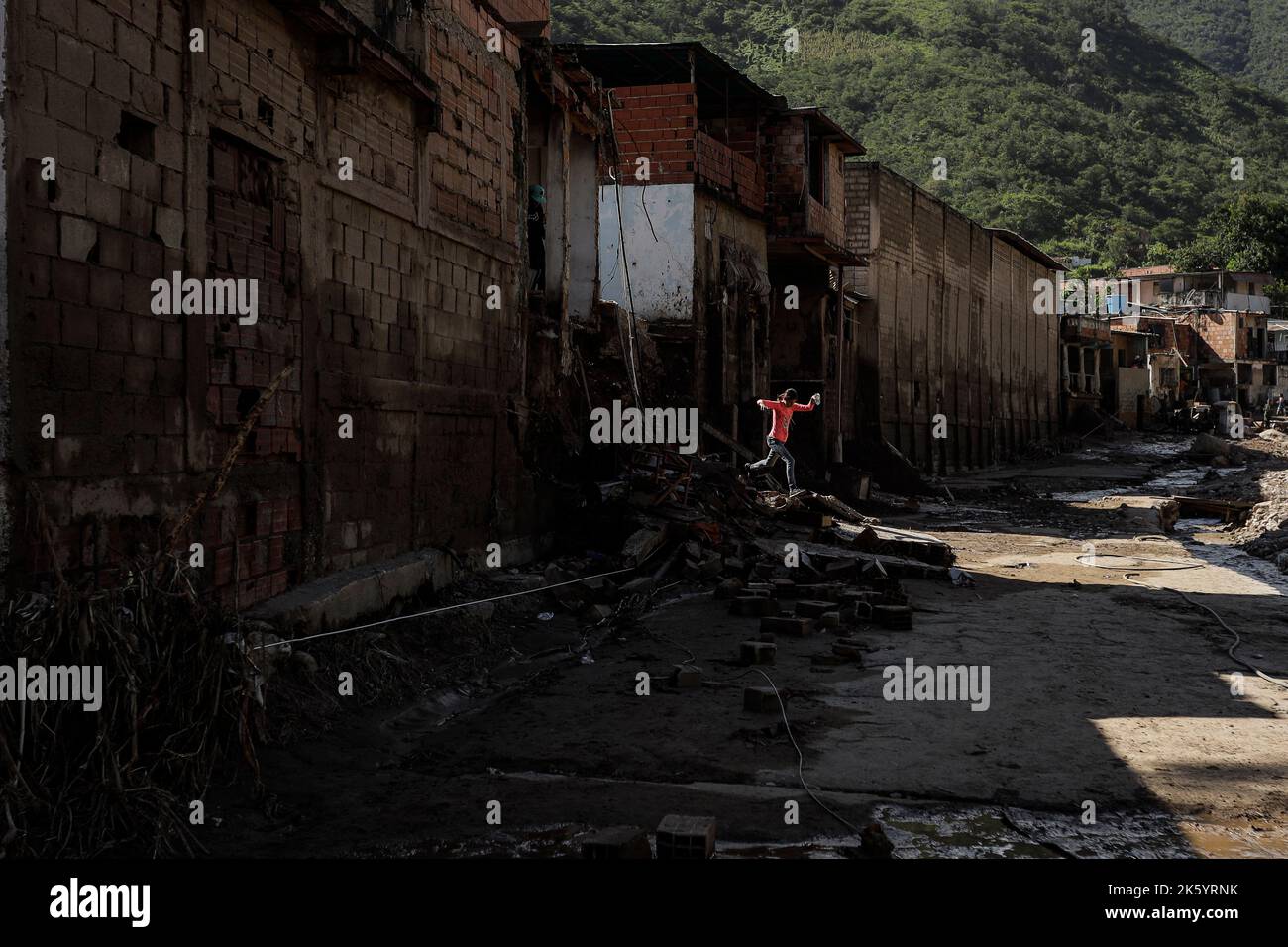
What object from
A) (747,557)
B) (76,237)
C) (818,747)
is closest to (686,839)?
(818,747)

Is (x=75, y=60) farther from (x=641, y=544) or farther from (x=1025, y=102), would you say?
→ (x=1025, y=102)

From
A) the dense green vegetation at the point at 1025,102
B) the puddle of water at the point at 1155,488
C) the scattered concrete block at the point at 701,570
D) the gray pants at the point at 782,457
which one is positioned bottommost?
the scattered concrete block at the point at 701,570

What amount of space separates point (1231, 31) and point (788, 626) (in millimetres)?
174747

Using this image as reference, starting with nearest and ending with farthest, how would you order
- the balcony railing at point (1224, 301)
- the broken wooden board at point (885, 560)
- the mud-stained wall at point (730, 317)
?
the broken wooden board at point (885, 560) → the mud-stained wall at point (730, 317) → the balcony railing at point (1224, 301)

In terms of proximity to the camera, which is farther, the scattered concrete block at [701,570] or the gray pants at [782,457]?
the gray pants at [782,457]

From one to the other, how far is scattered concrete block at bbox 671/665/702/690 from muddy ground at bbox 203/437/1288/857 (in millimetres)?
103

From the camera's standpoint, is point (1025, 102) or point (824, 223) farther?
point (1025, 102)

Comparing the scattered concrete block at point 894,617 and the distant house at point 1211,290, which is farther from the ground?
the distant house at point 1211,290

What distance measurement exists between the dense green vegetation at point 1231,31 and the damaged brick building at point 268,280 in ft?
516

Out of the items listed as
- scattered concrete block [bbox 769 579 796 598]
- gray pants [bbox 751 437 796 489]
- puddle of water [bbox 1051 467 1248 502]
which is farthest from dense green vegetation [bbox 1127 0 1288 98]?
scattered concrete block [bbox 769 579 796 598]

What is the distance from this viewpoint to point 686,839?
4266 millimetres

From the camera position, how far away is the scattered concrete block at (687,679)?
7688mm

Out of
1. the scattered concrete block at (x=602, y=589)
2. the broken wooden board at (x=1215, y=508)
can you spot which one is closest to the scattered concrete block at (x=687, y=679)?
the scattered concrete block at (x=602, y=589)

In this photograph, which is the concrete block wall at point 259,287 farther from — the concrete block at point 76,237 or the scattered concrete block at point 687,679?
the scattered concrete block at point 687,679
